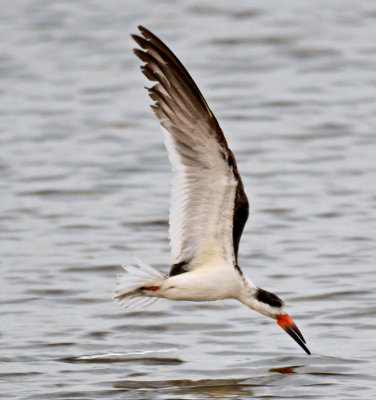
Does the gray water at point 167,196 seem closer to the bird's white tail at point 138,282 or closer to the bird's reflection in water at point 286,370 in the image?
the bird's reflection in water at point 286,370

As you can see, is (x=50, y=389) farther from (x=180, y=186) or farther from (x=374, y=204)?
(x=374, y=204)

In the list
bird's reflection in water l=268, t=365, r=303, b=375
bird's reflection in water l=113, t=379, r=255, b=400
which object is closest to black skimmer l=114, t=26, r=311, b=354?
bird's reflection in water l=268, t=365, r=303, b=375

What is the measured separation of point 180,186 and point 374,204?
13.2 feet

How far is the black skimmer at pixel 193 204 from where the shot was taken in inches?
235

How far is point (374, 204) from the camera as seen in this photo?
9898 millimetres

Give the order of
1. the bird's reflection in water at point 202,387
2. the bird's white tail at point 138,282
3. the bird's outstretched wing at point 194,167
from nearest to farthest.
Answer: the bird's outstretched wing at point 194,167 → the bird's reflection in water at point 202,387 → the bird's white tail at point 138,282

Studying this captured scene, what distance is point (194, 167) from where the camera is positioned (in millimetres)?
6160

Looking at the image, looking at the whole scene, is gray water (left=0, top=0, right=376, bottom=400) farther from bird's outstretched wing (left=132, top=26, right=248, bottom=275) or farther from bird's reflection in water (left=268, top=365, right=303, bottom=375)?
bird's outstretched wing (left=132, top=26, right=248, bottom=275)

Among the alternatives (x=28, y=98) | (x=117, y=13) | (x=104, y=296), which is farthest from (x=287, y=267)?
(x=117, y=13)

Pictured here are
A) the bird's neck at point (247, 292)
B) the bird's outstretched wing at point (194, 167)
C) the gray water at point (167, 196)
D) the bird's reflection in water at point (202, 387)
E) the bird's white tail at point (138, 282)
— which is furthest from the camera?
the gray water at point (167, 196)

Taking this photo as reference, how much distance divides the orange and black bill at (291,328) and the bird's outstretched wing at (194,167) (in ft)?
1.95

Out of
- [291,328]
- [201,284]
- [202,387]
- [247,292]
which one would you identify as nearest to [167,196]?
[291,328]

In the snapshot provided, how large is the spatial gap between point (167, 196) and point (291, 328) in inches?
139

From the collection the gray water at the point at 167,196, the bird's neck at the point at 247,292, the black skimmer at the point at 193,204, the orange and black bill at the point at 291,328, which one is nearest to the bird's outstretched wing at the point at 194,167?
the black skimmer at the point at 193,204
